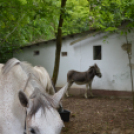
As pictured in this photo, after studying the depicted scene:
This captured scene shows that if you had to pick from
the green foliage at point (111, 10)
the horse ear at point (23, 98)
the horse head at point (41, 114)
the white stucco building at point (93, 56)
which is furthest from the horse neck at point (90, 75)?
the horse ear at point (23, 98)

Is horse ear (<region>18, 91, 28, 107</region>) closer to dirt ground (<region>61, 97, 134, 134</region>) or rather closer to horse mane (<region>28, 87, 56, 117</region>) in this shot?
horse mane (<region>28, 87, 56, 117</region>)

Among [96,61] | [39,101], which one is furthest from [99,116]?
[39,101]

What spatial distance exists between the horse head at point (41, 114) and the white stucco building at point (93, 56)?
11.6 feet

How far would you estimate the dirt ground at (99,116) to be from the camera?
4.07m

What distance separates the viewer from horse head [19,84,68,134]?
1.66 m

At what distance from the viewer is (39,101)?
1811 millimetres

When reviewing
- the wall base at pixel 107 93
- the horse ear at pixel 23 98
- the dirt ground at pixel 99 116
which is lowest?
the dirt ground at pixel 99 116

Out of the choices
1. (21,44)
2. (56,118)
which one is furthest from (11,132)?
(21,44)

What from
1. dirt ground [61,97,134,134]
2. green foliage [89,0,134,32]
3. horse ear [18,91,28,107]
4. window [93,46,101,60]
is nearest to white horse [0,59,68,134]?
horse ear [18,91,28,107]

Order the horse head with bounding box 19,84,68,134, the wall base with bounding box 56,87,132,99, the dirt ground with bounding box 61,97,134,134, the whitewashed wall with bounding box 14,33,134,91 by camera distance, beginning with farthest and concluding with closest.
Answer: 1. the whitewashed wall with bounding box 14,33,134,91
2. the wall base with bounding box 56,87,132,99
3. the dirt ground with bounding box 61,97,134,134
4. the horse head with bounding box 19,84,68,134

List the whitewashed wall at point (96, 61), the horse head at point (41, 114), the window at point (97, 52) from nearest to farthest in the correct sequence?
1. the horse head at point (41, 114)
2. the whitewashed wall at point (96, 61)
3. the window at point (97, 52)

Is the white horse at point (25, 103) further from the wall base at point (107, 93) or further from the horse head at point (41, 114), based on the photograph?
the wall base at point (107, 93)

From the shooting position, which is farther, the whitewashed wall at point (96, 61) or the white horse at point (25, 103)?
the whitewashed wall at point (96, 61)

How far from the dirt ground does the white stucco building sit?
17.0 inches
